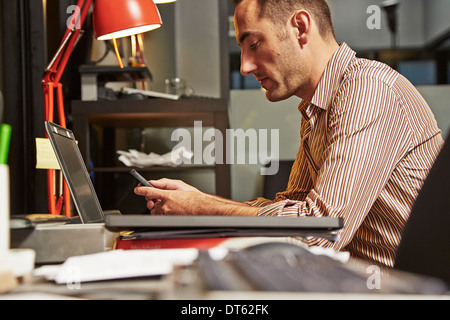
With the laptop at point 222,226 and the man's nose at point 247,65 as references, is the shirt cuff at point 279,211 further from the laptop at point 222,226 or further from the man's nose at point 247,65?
the man's nose at point 247,65

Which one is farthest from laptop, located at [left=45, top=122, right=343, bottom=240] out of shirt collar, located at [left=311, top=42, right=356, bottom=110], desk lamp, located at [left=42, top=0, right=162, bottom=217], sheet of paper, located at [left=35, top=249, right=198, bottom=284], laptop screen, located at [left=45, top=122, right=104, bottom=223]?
desk lamp, located at [left=42, top=0, right=162, bottom=217]

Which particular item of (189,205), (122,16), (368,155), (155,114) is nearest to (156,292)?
(189,205)

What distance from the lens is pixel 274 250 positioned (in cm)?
49

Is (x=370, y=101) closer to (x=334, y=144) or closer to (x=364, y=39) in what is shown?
(x=334, y=144)

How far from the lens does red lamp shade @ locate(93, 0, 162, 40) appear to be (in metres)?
1.52

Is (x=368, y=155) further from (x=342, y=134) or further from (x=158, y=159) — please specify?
(x=158, y=159)

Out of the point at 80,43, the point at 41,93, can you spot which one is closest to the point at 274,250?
the point at 41,93

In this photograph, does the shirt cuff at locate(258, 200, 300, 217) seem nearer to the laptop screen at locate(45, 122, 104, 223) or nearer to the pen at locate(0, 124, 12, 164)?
the laptop screen at locate(45, 122, 104, 223)

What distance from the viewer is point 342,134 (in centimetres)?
96

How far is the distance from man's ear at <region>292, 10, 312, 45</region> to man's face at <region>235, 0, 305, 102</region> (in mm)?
14

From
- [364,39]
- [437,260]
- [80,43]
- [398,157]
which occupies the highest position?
[364,39]

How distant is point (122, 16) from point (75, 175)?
0.81 meters
